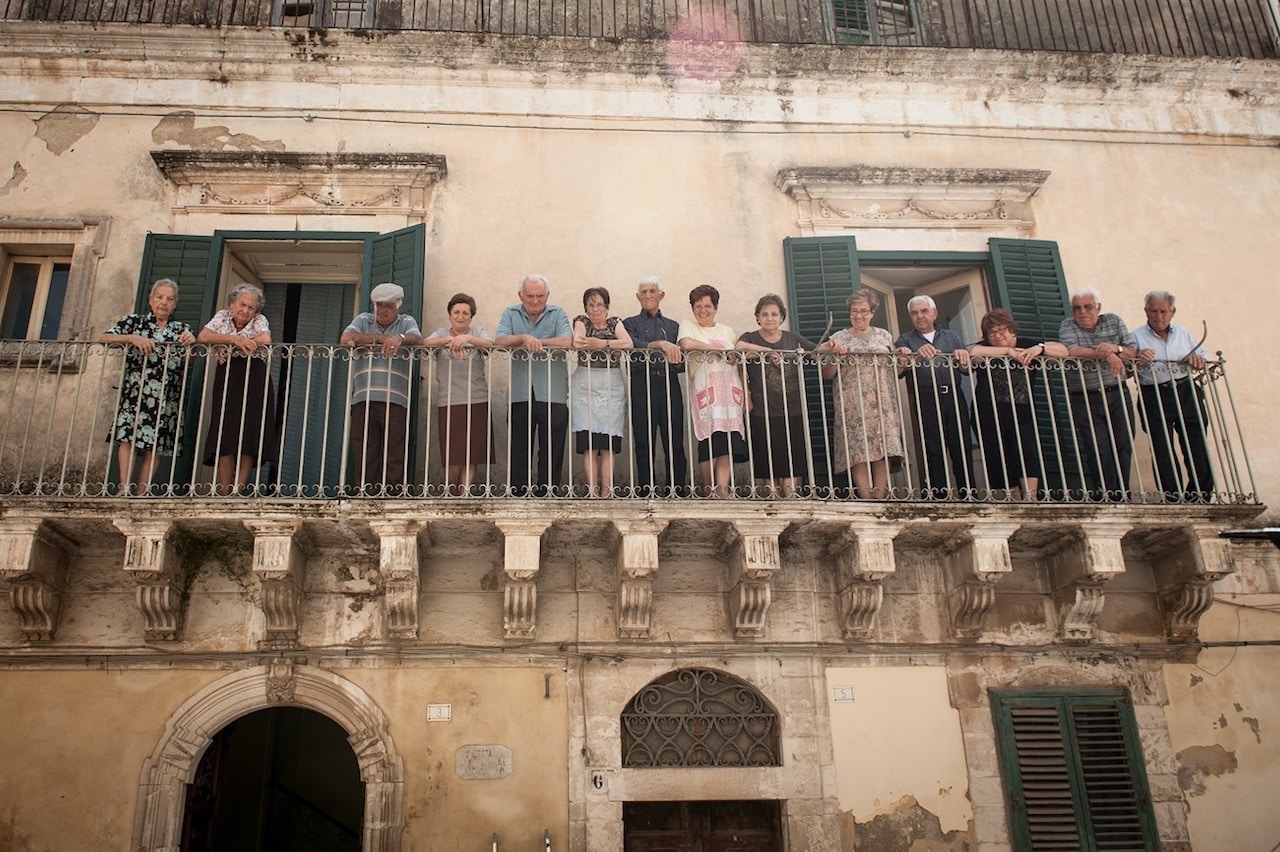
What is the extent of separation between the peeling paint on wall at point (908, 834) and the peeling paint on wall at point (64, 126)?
799 cm

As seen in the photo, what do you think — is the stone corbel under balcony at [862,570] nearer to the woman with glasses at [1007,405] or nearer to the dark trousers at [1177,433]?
the woman with glasses at [1007,405]

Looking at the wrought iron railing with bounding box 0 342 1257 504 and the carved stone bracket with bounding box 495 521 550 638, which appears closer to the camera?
the carved stone bracket with bounding box 495 521 550 638

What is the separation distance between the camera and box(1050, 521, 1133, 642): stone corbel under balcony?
23.7 ft

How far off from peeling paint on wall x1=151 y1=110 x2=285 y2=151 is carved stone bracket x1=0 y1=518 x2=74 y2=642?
3.54 meters

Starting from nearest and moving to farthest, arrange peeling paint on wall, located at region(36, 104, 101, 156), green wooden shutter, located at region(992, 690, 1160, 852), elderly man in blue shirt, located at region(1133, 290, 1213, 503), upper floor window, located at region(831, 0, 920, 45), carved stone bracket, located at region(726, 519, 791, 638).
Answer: carved stone bracket, located at region(726, 519, 791, 638) → green wooden shutter, located at region(992, 690, 1160, 852) → elderly man in blue shirt, located at region(1133, 290, 1213, 503) → peeling paint on wall, located at region(36, 104, 101, 156) → upper floor window, located at region(831, 0, 920, 45)

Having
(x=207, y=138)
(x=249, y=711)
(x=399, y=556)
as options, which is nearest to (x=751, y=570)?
(x=399, y=556)

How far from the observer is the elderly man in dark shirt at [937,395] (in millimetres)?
7539

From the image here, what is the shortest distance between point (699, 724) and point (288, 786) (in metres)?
5.90

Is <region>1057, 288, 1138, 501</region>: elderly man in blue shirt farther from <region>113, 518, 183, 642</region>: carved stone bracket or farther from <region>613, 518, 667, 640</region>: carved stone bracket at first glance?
<region>113, 518, 183, 642</region>: carved stone bracket

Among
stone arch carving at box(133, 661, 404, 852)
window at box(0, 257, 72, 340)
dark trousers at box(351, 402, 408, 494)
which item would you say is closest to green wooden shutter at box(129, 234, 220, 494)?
window at box(0, 257, 72, 340)

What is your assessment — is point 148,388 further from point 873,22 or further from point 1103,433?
point 873,22

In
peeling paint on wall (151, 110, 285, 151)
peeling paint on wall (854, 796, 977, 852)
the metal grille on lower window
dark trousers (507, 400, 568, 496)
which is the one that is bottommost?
peeling paint on wall (854, 796, 977, 852)

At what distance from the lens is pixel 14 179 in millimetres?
8711

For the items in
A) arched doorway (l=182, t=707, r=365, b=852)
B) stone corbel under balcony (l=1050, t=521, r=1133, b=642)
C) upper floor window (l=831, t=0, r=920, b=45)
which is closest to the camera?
stone corbel under balcony (l=1050, t=521, r=1133, b=642)
